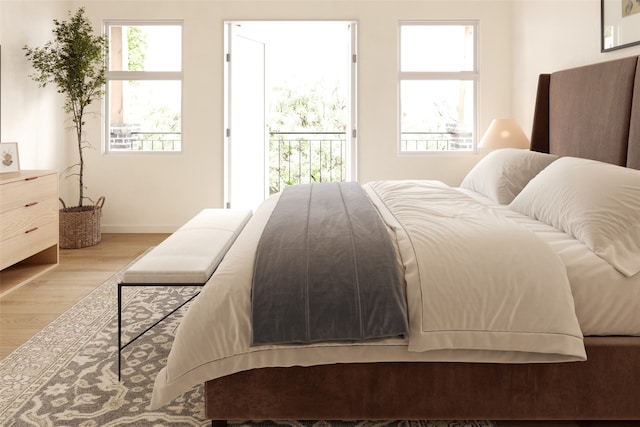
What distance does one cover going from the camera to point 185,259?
2.63m

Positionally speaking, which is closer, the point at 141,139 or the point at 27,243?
the point at 27,243

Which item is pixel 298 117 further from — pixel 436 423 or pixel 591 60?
pixel 436 423

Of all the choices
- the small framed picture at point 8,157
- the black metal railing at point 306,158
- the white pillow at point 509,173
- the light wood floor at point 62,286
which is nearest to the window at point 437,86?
the white pillow at point 509,173

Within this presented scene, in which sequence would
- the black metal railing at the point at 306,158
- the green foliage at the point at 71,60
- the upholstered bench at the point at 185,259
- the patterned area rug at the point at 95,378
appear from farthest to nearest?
1. the black metal railing at the point at 306,158
2. the green foliage at the point at 71,60
3. the upholstered bench at the point at 185,259
4. the patterned area rug at the point at 95,378

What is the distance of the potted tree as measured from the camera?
505cm

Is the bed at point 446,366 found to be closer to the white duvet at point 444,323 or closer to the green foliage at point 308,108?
the white duvet at point 444,323

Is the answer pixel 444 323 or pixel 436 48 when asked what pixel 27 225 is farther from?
pixel 436 48

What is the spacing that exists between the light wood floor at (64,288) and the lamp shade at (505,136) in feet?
10.4

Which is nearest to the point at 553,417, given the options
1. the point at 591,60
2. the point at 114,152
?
the point at 591,60

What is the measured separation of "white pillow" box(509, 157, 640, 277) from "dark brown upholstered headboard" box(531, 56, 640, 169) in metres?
0.51

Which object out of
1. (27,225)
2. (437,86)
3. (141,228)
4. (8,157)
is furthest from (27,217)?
(437,86)

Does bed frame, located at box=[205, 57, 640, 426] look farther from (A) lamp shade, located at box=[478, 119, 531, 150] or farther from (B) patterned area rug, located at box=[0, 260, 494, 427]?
(A) lamp shade, located at box=[478, 119, 531, 150]

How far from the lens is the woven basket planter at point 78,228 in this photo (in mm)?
5188

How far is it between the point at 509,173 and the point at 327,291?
2027 mm
